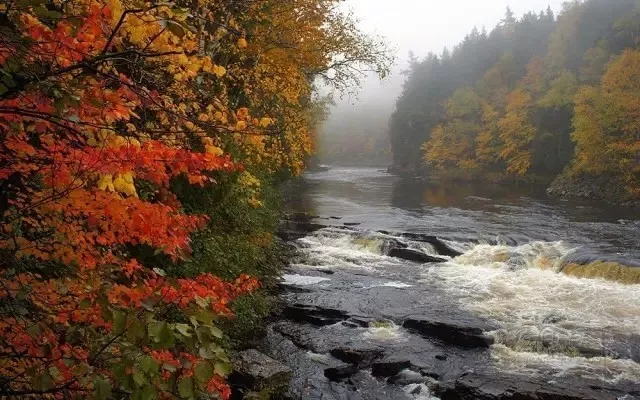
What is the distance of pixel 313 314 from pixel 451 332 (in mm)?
3376

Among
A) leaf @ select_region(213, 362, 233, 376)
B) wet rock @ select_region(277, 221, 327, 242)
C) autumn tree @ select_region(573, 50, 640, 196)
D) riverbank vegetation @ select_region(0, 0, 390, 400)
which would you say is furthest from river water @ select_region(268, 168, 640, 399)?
autumn tree @ select_region(573, 50, 640, 196)

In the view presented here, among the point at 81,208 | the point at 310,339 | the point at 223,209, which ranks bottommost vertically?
the point at 310,339

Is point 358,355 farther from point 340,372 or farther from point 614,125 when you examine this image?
point 614,125

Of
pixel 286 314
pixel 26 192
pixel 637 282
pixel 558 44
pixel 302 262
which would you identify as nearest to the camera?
pixel 26 192

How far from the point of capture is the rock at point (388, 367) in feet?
31.5

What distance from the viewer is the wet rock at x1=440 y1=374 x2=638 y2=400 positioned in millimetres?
8211

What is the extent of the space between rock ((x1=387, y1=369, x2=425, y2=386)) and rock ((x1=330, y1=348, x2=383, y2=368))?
0.70 meters

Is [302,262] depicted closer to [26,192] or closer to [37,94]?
[26,192]

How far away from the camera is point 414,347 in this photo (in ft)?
35.0

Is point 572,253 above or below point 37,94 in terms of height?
below

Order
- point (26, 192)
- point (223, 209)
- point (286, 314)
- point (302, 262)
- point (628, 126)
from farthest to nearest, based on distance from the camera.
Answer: point (628, 126)
point (302, 262)
point (223, 209)
point (286, 314)
point (26, 192)

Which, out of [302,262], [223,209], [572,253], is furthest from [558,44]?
[223,209]

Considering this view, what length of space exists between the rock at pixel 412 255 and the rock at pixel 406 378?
872cm

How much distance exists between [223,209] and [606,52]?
44545 millimetres
